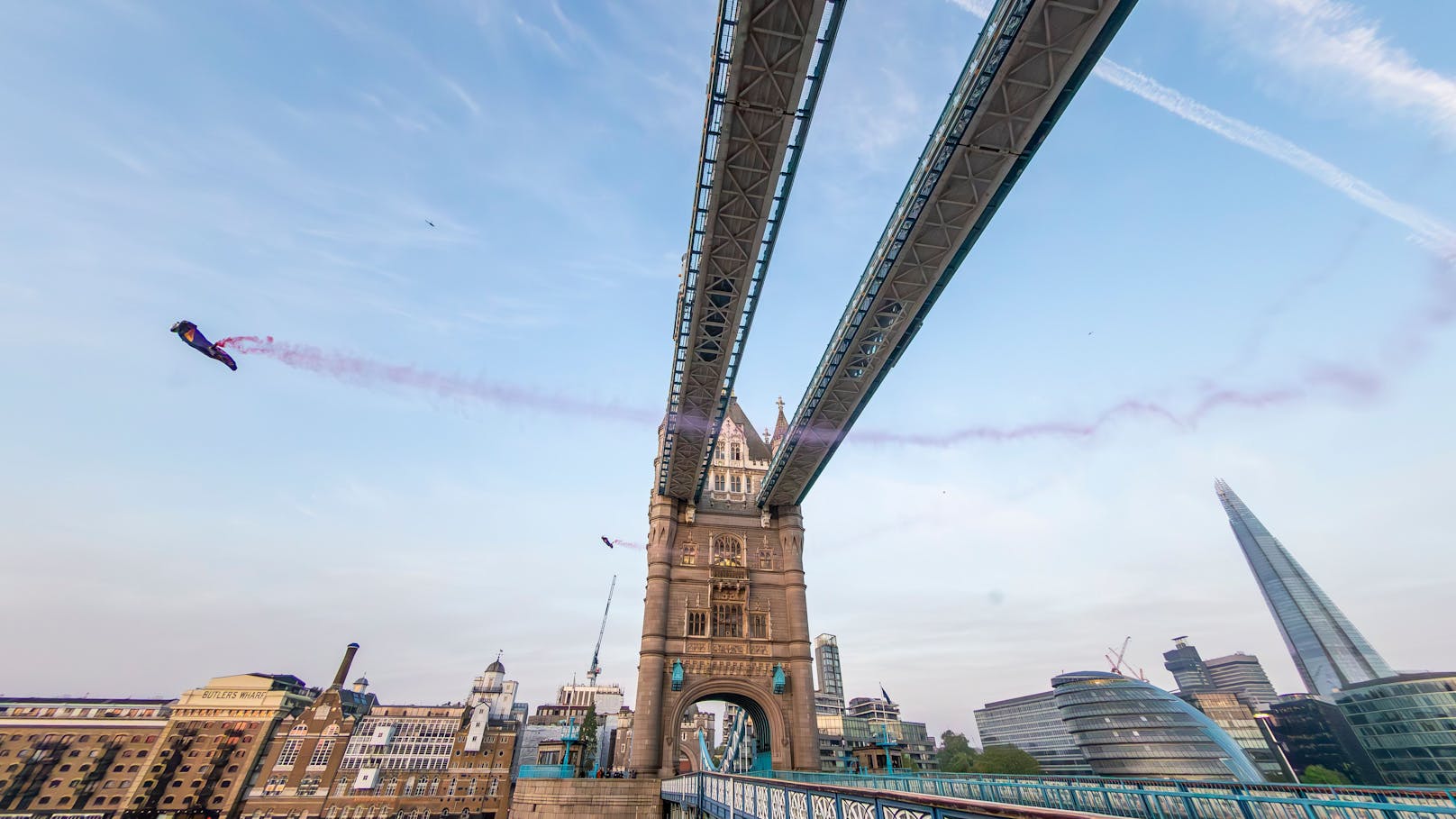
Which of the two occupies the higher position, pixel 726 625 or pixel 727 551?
pixel 727 551

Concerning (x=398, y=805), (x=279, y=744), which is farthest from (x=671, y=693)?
(x=279, y=744)

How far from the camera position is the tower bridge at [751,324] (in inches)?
770

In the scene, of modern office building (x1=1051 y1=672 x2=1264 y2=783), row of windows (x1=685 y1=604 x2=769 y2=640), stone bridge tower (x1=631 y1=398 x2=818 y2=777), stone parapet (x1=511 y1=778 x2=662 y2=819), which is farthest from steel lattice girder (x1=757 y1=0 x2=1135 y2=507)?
modern office building (x1=1051 y1=672 x2=1264 y2=783)

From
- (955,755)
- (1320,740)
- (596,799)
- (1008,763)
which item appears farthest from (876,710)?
(596,799)

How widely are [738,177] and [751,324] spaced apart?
8547 mm

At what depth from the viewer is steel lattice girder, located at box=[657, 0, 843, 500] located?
19.3 metres

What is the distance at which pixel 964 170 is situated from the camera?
2308 cm

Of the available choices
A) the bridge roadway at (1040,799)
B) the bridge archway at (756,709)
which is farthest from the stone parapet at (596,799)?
the bridge roadway at (1040,799)

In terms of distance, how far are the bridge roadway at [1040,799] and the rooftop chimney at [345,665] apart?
10976cm

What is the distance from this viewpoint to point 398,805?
8838cm

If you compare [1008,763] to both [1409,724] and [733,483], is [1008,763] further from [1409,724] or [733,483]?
[733,483]

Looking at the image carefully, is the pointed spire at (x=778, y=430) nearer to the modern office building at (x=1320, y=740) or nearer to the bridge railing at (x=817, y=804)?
the bridge railing at (x=817, y=804)

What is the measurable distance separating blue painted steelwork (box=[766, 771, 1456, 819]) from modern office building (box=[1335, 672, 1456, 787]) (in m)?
135

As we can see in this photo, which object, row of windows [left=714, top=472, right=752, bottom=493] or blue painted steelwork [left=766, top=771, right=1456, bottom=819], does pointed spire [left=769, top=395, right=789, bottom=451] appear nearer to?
row of windows [left=714, top=472, right=752, bottom=493]
